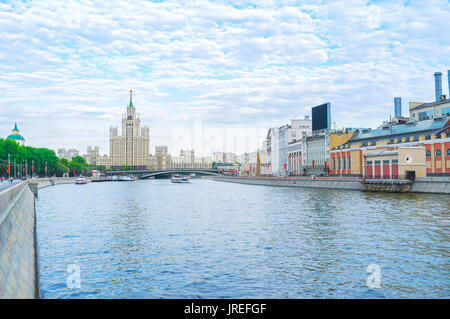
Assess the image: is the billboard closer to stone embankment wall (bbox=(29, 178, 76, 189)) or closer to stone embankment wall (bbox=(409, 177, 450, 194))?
stone embankment wall (bbox=(409, 177, 450, 194))

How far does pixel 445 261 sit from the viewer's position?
51.7 ft

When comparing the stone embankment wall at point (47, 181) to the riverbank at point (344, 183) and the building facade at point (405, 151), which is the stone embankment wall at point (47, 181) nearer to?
the riverbank at point (344, 183)

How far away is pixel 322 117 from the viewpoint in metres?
121

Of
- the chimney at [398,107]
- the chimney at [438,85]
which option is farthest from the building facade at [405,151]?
the chimney at [398,107]

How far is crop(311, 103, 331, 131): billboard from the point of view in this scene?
390ft

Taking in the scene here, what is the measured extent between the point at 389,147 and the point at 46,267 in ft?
229

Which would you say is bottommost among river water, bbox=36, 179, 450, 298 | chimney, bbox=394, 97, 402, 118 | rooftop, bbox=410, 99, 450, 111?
river water, bbox=36, 179, 450, 298

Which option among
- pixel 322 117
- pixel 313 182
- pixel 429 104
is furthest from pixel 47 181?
pixel 429 104

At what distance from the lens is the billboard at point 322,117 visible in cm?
11888

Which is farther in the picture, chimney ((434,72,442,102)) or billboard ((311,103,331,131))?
billboard ((311,103,331,131))

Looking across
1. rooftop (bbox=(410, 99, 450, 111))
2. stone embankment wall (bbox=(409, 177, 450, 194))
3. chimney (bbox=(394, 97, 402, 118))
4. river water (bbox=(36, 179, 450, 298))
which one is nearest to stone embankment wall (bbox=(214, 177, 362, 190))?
stone embankment wall (bbox=(409, 177, 450, 194))

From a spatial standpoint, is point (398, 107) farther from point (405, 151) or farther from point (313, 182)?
point (405, 151)

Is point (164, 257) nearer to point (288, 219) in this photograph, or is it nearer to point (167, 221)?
point (167, 221)
